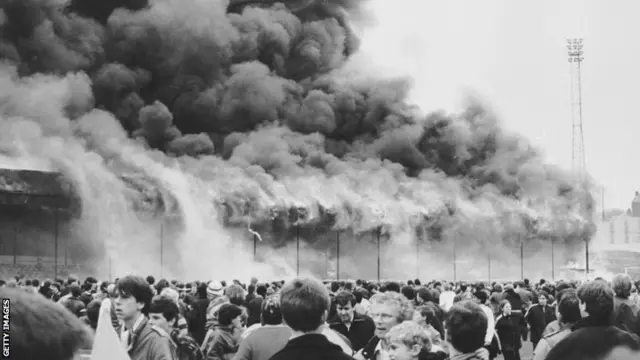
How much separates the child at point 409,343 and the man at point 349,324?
23.1 ft

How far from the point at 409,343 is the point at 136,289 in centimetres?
231

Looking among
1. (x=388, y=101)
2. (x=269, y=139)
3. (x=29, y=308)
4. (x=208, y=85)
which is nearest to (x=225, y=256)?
(x=269, y=139)

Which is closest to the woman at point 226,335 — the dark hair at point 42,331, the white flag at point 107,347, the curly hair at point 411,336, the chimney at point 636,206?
the curly hair at point 411,336

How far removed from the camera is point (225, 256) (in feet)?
231

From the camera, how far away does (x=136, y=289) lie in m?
8.47

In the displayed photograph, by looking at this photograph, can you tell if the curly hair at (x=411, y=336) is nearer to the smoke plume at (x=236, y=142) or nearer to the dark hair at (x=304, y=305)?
the dark hair at (x=304, y=305)

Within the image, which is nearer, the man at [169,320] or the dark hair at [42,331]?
the dark hair at [42,331]

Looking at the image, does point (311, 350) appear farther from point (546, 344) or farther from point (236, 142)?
point (236, 142)

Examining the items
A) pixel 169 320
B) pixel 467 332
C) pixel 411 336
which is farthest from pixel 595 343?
pixel 169 320

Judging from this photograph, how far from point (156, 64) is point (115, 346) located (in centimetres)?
7628

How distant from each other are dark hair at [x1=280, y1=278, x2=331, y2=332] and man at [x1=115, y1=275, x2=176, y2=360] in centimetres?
163

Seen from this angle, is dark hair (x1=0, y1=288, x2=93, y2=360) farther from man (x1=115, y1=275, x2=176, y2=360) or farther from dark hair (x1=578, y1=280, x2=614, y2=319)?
dark hair (x1=578, y1=280, x2=614, y2=319)

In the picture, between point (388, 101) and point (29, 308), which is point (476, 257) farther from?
point (29, 308)

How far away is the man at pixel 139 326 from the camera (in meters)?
7.99
